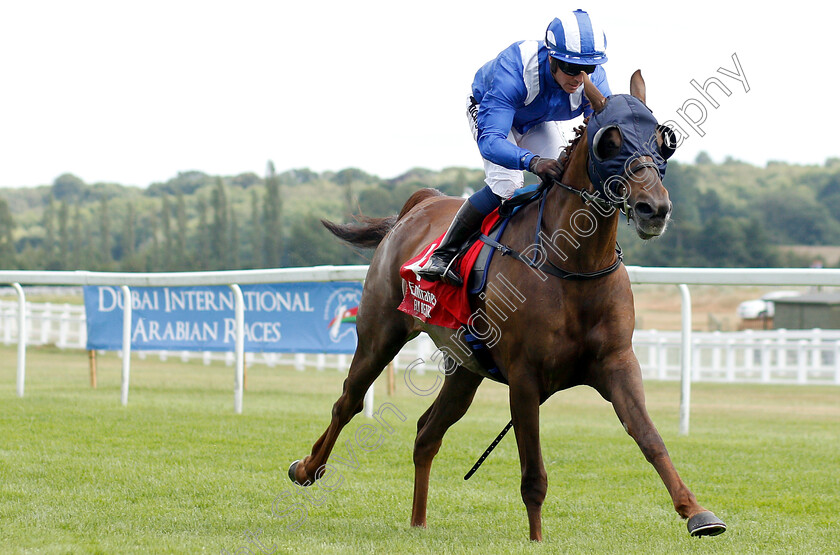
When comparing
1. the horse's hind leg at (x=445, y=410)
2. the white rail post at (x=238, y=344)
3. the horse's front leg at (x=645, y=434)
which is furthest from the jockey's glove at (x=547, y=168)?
the white rail post at (x=238, y=344)

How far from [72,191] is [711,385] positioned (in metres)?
89.6

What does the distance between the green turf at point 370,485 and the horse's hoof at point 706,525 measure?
0.61 meters

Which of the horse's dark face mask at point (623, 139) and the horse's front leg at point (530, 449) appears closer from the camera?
the horse's dark face mask at point (623, 139)

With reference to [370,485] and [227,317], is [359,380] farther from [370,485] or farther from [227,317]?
[227,317]

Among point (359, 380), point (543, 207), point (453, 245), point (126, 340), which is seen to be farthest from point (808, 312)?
point (543, 207)

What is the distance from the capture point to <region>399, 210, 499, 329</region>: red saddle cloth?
437 centimetres

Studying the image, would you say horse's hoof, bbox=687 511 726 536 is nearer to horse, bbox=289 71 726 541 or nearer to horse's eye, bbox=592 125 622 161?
horse, bbox=289 71 726 541

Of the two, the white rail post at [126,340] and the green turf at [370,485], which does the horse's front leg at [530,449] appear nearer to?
the green turf at [370,485]

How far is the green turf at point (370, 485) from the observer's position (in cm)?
400

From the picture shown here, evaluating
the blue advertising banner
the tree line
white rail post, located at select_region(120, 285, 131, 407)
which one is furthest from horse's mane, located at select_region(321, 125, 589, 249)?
the tree line

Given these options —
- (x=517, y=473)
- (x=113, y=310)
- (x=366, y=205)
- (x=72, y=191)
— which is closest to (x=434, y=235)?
(x=517, y=473)

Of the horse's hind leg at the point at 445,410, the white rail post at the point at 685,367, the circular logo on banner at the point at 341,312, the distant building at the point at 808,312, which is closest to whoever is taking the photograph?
the horse's hind leg at the point at 445,410

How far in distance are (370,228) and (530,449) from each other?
2.34 meters

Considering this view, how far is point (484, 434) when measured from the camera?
296 inches
